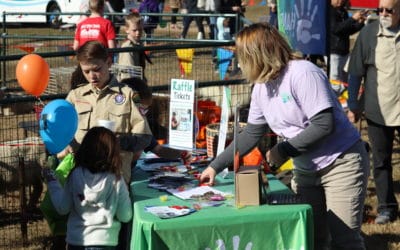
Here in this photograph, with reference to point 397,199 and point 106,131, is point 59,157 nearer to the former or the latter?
point 106,131

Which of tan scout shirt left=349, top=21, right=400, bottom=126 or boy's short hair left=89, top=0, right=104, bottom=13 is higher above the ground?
boy's short hair left=89, top=0, right=104, bottom=13

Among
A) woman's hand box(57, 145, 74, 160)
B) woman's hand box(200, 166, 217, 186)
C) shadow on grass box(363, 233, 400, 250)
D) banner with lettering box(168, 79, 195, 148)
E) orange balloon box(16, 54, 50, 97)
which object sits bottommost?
Answer: shadow on grass box(363, 233, 400, 250)

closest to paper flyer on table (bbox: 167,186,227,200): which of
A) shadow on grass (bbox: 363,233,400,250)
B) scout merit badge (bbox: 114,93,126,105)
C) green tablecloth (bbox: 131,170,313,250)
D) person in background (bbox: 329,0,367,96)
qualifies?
green tablecloth (bbox: 131,170,313,250)

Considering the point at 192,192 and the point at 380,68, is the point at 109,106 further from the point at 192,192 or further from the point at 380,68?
the point at 380,68

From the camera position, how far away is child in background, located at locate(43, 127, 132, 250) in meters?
4.10

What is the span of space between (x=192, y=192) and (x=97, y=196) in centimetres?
56

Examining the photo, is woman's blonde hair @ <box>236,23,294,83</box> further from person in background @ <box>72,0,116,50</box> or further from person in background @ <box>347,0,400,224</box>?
person in background @ <box>72,0,116,50</box>

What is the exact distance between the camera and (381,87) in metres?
5.94

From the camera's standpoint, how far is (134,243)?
3.77m

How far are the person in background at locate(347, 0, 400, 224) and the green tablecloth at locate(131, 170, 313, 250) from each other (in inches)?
91.8

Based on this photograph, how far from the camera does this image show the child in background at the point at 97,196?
13.4ft

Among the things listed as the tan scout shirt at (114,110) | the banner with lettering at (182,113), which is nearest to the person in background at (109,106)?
the tan scout shirt at (114,110)

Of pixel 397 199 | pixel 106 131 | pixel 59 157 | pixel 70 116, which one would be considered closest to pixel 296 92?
pixel 106 131

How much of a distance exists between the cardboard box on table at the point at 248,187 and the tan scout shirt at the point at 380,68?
2.39 meters
